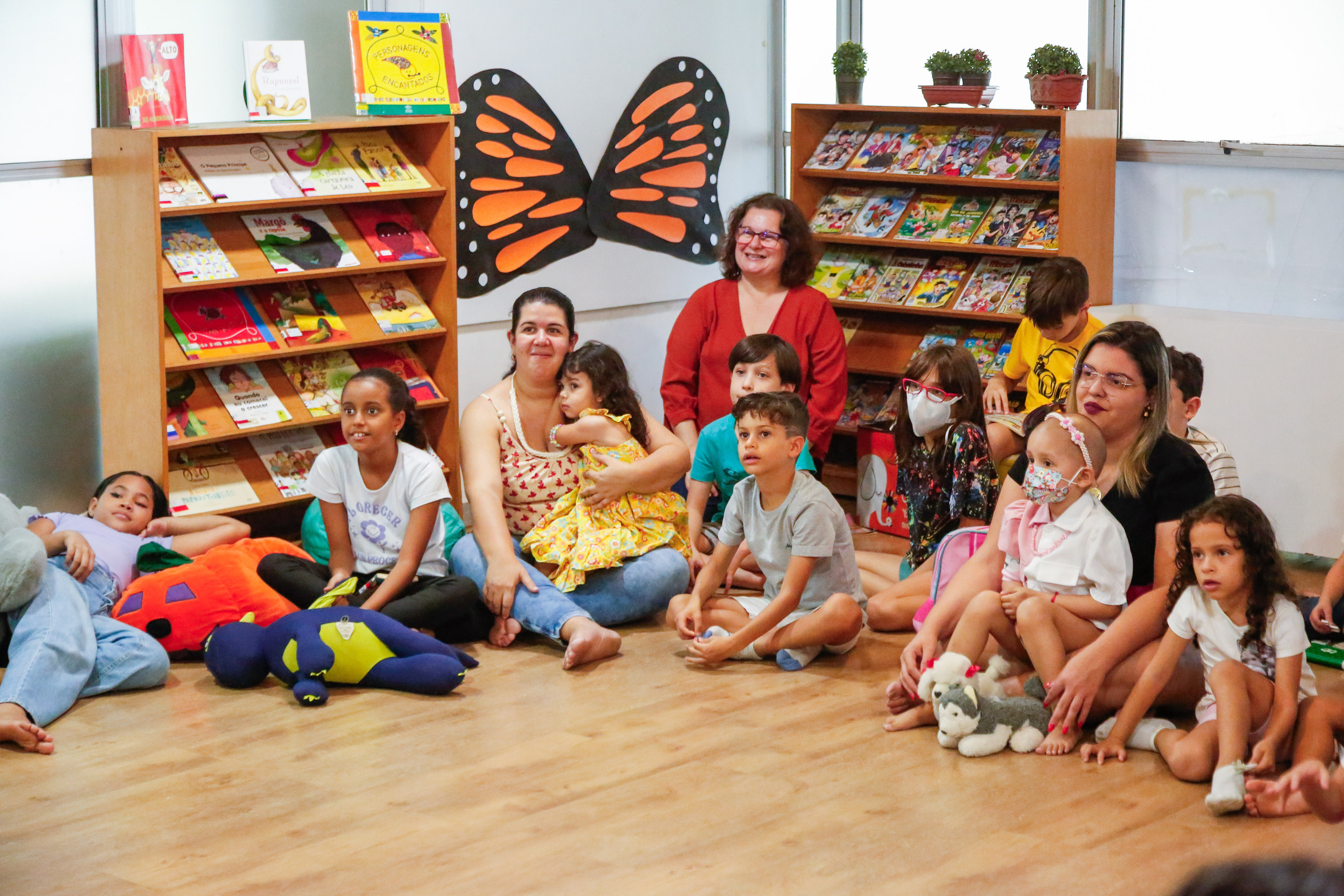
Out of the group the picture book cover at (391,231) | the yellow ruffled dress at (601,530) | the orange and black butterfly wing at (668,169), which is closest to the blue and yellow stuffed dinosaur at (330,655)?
the yellow ruffled dress at (601,530)

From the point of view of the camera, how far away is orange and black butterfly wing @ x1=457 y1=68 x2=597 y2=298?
17.0 feet

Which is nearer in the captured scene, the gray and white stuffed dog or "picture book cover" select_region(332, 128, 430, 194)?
the gray and white stuffed dog

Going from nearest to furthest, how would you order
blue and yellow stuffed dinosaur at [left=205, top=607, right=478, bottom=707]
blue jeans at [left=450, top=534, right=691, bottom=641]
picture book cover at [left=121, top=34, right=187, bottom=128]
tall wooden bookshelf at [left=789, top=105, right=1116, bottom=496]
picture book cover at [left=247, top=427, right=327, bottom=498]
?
blue and yellow stuffed dinosaur at [left=205, top=607, right=478, bottom=707] < blue jeans at [left=450, top=534, right=691, bottom=641] < picture book cover at [left=121, top=34, right=187, bottom=128] < picture book cover at [left=247, top=427, right=327, bottom=498] < tall wooden bookshelf at [left=789, top=105, right=1116, bottom=496]

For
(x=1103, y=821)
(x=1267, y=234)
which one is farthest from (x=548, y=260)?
(x=1103, y=821)

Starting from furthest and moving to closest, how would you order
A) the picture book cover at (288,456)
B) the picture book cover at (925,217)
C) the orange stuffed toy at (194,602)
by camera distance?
the picture book cover at (925,217) → the picture book cover at (288,456) → the orange stuffed toy at (194,602)

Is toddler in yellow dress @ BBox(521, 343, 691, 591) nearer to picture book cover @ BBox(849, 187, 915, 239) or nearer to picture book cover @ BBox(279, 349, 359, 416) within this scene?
picture book cover @ BBox(279, 349, 359, 416)

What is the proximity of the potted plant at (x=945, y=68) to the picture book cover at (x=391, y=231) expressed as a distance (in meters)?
2.08

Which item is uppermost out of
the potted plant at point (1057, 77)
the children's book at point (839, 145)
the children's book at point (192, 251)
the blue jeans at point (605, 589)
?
the potted plant at point (1057, 77)

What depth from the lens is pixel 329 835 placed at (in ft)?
8.70

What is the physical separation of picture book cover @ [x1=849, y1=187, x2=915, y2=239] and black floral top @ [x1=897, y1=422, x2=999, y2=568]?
1.68m

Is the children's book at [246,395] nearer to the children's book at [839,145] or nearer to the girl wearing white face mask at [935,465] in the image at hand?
the girl wearing white face mask at [935,465]

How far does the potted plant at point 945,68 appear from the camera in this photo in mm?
5359

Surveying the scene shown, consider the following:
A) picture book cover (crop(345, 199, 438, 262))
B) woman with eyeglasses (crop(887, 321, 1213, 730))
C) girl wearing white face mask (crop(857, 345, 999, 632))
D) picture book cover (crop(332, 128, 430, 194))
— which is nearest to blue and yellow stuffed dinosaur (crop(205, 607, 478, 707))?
woman with eyeglasses (crop(887, 321, 1213, 730))

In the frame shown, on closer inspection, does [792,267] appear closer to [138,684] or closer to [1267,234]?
[1267,234]
